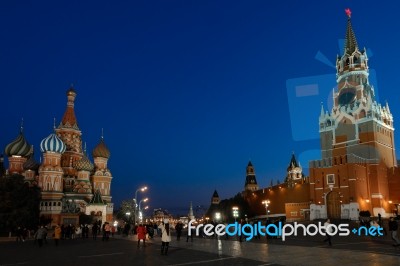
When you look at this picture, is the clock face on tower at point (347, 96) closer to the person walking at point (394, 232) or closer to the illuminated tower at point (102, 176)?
the illuminated tower at point (102, 176)

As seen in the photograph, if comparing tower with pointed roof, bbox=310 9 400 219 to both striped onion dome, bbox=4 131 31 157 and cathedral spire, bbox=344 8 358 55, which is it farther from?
striped onion dome, bbox=4 131 31 157

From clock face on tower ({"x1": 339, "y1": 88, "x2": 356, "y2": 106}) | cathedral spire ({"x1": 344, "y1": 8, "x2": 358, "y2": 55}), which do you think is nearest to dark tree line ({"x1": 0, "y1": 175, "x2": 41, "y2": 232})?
clock face on tower ({"x1": 339, "y1": 88, "x2": 356, "y2": 106})

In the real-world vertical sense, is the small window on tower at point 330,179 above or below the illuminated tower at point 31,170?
below

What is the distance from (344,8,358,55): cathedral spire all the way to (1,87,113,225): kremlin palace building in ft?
161

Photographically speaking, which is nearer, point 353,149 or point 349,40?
point 353,149

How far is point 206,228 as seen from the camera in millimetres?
33125

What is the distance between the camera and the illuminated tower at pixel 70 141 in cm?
7178

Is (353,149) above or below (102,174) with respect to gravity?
above

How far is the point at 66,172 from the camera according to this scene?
72.0 metres

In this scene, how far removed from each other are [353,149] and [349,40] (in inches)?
852

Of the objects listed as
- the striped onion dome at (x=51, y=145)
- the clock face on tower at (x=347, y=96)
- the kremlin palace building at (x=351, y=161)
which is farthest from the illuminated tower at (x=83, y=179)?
the clock face on tower at (x=347, y=96)

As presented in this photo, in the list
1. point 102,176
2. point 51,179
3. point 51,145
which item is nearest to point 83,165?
point 102,176

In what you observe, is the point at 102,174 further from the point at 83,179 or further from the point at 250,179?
the point at 250,179

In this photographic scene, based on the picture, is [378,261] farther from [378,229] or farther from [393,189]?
[393,189]
